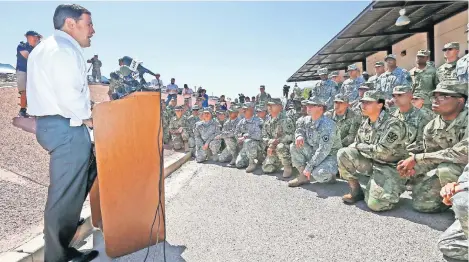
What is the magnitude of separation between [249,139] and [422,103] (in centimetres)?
293

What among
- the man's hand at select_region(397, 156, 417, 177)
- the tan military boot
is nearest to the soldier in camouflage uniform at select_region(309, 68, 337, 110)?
the tan military boot

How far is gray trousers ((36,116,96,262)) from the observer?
6.63 ft

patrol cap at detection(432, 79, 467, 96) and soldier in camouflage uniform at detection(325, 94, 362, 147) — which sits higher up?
patrol cap at detection(432, 79, 467, 96)

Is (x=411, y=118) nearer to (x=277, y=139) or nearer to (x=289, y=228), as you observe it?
(x=289, y=228)

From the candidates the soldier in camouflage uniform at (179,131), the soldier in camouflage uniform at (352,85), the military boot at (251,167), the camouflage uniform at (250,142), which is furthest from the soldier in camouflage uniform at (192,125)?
the soldier in camouflage uniform at (352,85)

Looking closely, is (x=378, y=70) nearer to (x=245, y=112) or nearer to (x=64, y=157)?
(x=245, y=112)

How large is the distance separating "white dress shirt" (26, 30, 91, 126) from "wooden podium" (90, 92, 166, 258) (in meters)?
0.16

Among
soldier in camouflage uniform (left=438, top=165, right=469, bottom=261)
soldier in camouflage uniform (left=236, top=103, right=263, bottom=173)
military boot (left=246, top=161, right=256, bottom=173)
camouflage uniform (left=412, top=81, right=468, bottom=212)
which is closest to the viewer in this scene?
soldier in camouflage uniform (left=438, top=165, right=469, bottom=261)

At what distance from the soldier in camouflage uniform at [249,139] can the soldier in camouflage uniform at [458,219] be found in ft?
11.9

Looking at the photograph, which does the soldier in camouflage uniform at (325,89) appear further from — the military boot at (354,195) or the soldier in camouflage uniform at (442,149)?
the soldier in camouflage uniform at (442,149)

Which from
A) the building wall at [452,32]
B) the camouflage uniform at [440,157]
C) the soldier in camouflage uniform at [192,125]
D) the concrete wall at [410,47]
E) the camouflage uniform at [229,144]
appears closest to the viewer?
the camouflage uniform at [440,157]

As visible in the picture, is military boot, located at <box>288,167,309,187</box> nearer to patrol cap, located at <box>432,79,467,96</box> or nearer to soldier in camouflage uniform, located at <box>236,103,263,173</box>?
soldier in camouflage uniform, located at <box>236,103,263,173</box>

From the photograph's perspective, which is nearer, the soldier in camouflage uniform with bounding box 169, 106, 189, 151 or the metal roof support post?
the soldier in camouflage uniform with bounding box 169, 106, 189, 151

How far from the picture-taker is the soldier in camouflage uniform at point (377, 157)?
3193mm
